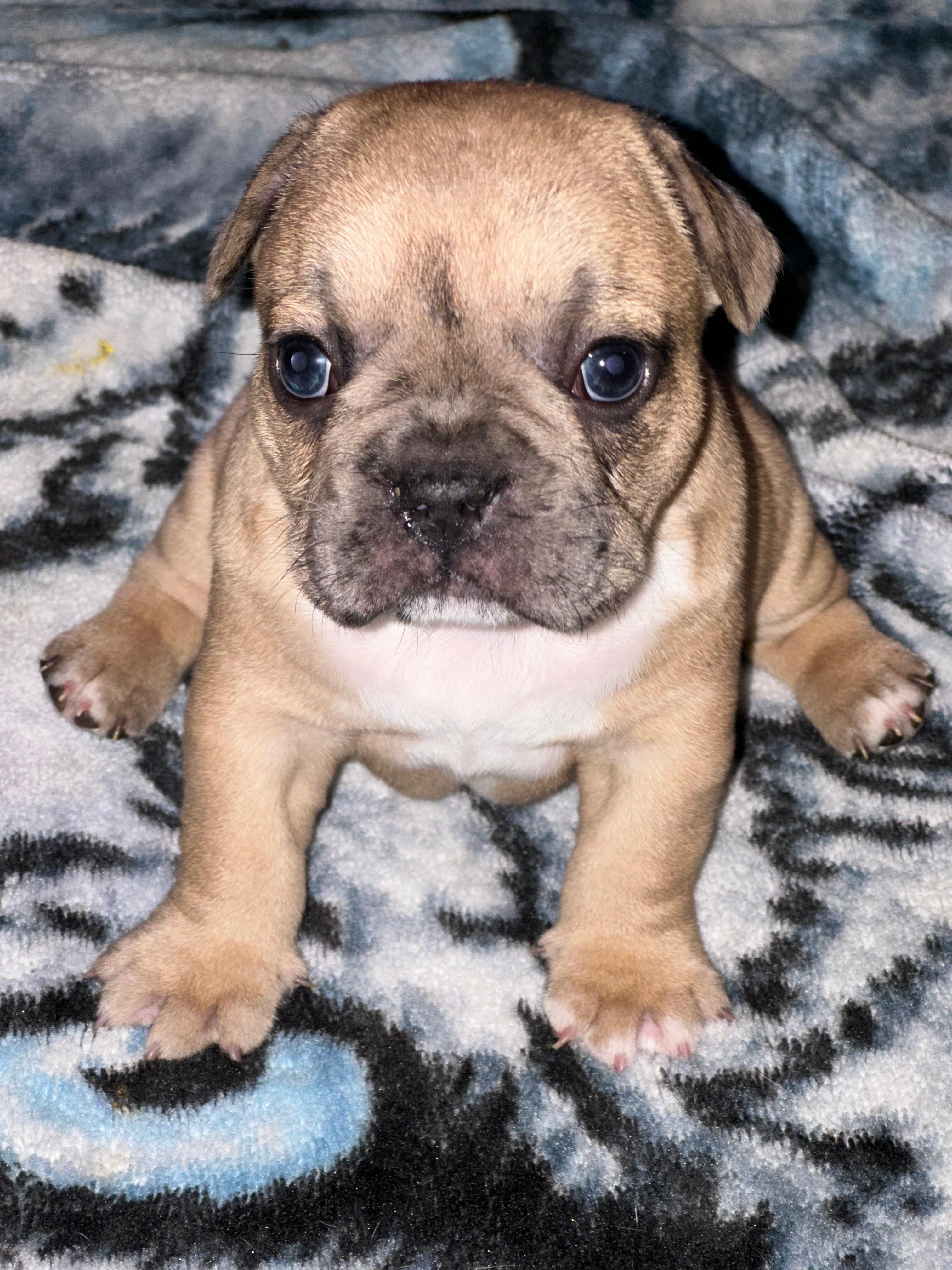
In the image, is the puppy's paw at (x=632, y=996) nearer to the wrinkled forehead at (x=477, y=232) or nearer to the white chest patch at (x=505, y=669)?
the white chest patch at (x=505, y=669)

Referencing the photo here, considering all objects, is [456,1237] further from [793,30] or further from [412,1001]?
[793,30]

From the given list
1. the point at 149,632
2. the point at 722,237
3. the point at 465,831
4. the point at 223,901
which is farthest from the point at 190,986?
the point at 722,237

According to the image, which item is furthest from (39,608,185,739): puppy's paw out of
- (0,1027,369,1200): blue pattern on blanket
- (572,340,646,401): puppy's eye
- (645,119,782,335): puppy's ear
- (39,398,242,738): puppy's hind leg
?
(645,119,782,335): puppy's ear

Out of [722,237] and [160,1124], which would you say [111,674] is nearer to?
[160,1124]

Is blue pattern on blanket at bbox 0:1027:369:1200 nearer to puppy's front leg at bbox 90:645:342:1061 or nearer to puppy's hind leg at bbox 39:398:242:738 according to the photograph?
puppy's front leg at bbox 90:645:342:1061

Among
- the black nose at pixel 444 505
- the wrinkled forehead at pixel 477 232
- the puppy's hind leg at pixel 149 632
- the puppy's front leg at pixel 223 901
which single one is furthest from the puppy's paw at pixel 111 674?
the black nose at pixel 444 505
